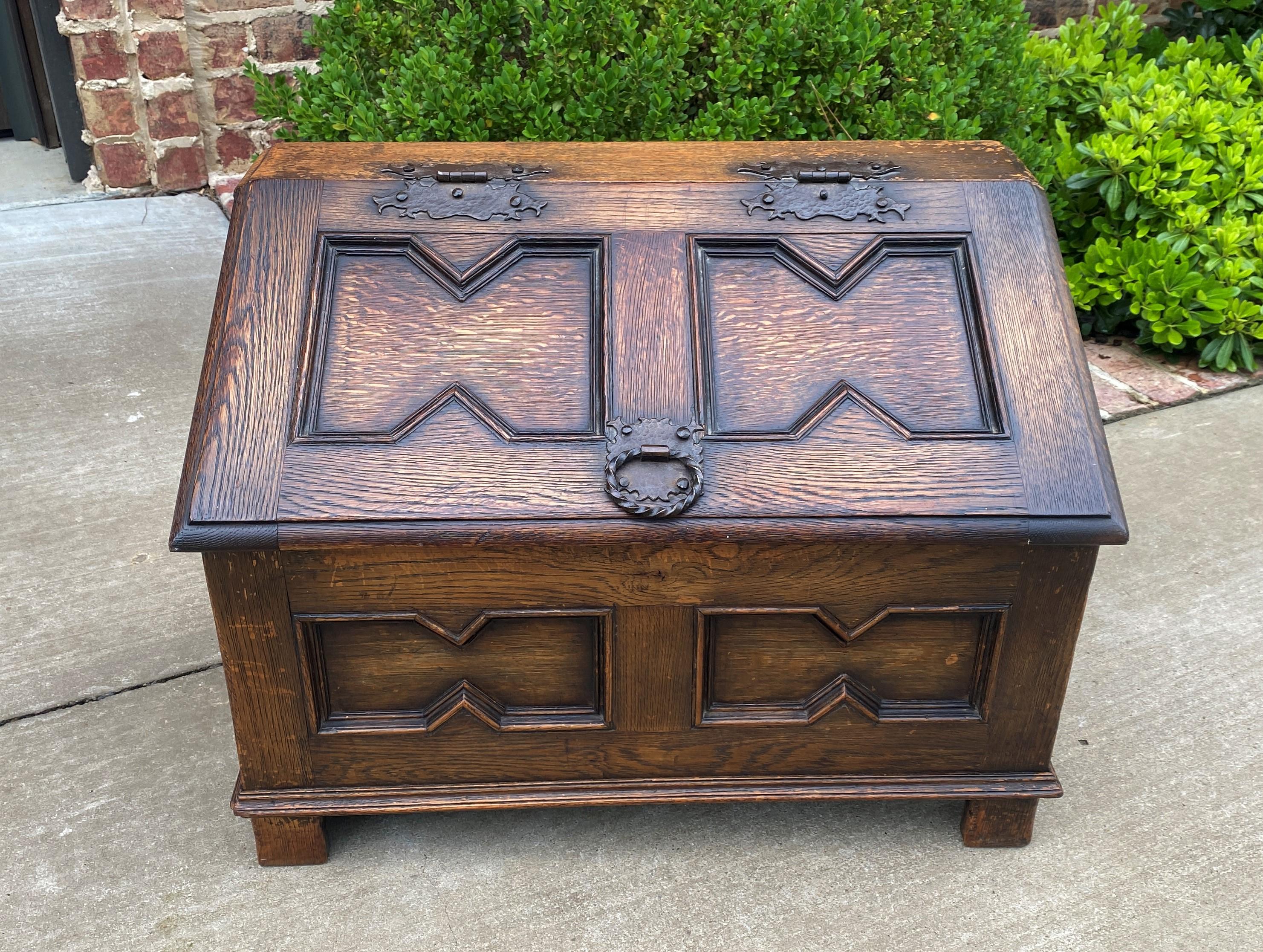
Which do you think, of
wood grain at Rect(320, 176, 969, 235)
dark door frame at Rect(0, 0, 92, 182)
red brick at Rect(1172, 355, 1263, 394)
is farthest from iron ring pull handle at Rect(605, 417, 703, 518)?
dark door frame at Rect(0, 0, 92, 182)

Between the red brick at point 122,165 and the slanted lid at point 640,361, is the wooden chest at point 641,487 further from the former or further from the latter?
the red brick at point 122,165

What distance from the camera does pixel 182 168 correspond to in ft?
14.6

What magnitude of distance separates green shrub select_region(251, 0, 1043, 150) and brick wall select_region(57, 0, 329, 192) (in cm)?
136

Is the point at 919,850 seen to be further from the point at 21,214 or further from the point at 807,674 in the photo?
the point at 21,214

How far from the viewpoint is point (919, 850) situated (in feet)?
6.48

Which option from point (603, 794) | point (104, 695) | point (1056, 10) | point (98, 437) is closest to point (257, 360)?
point (603, 794)

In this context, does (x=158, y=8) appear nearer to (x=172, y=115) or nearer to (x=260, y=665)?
(x=172, y=115)

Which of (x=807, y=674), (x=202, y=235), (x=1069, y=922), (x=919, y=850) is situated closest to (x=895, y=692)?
(x=807, y=674)

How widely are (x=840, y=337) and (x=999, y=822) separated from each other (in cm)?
90

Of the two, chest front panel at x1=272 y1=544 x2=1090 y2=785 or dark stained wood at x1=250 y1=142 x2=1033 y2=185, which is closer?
chest front panel at x1=272 y1=544 x2=1090 y2=785

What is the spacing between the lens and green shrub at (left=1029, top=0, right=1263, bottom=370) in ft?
11.5

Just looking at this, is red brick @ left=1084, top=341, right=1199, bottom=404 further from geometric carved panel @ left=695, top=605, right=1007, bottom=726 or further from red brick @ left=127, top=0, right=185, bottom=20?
red brick @ left=127, top=0, right=185, bottom=20

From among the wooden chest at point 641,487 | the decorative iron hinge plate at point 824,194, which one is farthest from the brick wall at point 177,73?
the decorative iron hinge plate at point 824,194

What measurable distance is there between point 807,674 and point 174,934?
1.11m
